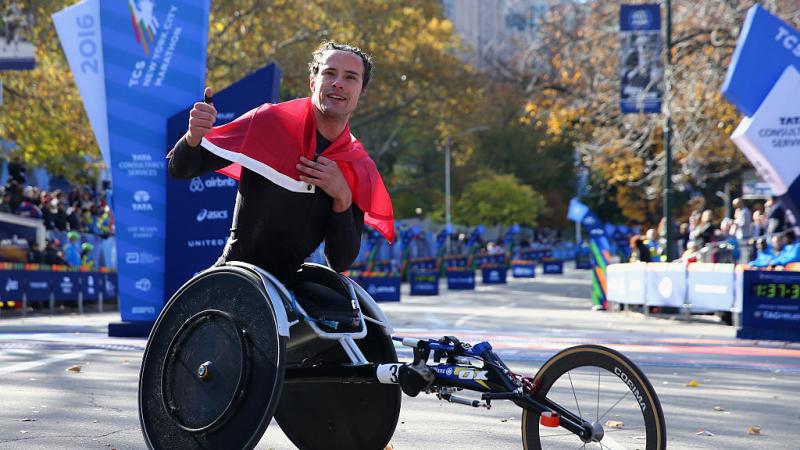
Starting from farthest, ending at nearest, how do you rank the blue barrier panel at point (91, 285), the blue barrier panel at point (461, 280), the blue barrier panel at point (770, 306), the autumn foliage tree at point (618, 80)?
the blue barrier panel at point (461, 280), the autumn foliage tree at point (618, 80), the blue barrier panel at point (91, 285), the blue barrier panel at point (770, 306)

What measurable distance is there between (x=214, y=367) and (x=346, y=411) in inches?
37.3

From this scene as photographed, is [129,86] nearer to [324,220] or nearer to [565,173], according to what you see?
[324,220]

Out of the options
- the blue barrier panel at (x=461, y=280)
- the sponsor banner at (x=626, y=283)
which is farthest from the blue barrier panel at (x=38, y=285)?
the blue barrier panel at (x=461, y=280)

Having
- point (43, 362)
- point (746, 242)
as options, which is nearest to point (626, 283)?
point (746, 242)

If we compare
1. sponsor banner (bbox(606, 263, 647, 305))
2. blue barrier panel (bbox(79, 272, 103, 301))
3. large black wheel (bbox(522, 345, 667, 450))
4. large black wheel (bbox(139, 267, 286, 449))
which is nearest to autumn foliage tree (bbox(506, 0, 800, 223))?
sponsor banner (bbox(606, 263, 647, 305))

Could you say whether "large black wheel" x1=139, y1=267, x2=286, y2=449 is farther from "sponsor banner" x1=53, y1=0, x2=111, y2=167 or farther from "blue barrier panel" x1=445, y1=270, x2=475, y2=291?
"blue barrier panel" x1=445, y1=270, x2=475, y2=291

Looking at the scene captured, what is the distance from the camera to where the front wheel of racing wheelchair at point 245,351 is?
16.3 ft

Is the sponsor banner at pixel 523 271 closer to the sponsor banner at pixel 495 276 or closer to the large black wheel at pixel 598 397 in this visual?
the sponsor banner at pixel 495 276

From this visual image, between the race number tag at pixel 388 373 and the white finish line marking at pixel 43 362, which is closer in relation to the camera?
the race number tag at pixel 388 373

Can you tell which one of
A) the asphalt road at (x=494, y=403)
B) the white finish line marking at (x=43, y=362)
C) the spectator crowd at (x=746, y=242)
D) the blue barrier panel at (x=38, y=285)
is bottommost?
the asphalt road at (x=494, y=403)

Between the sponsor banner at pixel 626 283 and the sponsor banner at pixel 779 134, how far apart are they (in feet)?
18.0

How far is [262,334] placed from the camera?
5031 millimetres

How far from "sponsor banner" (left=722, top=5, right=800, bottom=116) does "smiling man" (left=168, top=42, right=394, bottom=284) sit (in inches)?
570

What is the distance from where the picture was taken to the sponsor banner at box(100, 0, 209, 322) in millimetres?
13750
